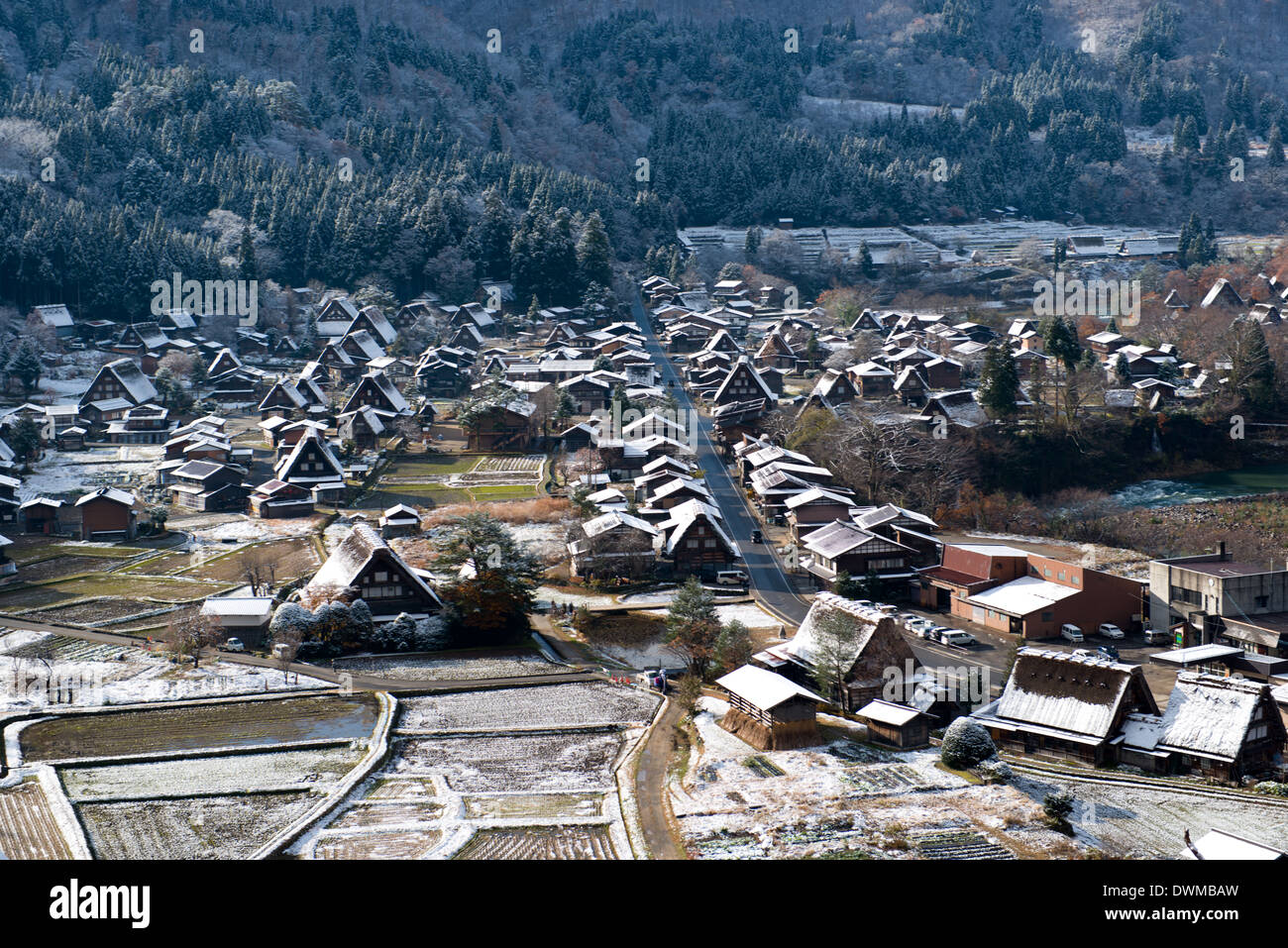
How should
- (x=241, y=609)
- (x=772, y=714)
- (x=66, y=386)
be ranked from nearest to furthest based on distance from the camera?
(x=772, y=714) < (x=241, y=609) < (x=66, y=386)

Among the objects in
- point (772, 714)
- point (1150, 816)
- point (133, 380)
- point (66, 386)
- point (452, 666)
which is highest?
point (133, 380)

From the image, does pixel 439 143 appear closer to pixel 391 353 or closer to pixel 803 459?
pixel 391 353

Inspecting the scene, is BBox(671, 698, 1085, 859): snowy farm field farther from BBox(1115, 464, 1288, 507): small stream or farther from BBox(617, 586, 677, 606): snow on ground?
BBox(1115, 464, 1288, 507): small stream

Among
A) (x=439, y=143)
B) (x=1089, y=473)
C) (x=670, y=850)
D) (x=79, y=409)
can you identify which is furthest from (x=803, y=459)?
(x=439, y=143)

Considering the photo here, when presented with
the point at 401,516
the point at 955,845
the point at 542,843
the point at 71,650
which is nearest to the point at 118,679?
the point at 71,650

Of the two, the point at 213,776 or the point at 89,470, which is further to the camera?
the point at 89,470

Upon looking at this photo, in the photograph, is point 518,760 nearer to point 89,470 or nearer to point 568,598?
point 568,598
